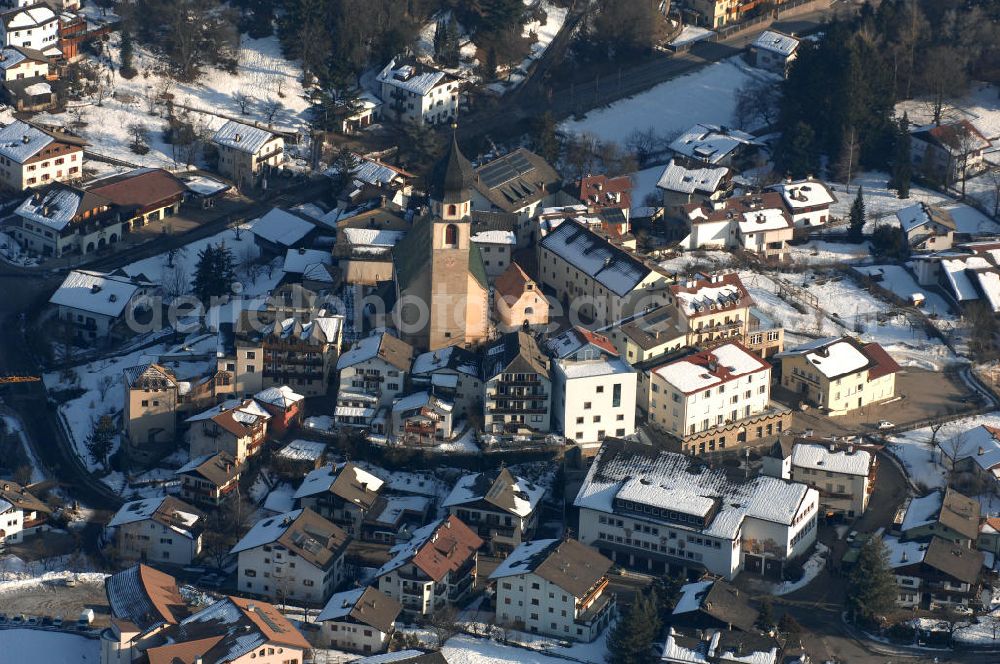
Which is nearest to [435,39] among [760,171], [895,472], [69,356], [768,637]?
[760,171]

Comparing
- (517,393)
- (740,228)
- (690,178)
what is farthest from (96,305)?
(740,228)

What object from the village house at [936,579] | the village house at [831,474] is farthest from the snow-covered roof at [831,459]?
the village house at [936,579]

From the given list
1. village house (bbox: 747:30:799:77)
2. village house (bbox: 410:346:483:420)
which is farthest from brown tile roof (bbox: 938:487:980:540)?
village house (bbox: 747:30:799:77)

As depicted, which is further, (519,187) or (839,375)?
(519,187)

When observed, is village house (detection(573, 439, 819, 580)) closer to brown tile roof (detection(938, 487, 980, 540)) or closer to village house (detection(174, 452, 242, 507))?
brown tile roof (detection(938, 487, 980, 540))

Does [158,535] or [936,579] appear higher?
[936,579]

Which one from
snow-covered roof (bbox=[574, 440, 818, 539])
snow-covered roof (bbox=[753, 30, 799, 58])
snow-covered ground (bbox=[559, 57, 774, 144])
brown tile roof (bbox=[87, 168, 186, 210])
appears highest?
snow-covered roof (bbox=[753, 30, 799, 58])

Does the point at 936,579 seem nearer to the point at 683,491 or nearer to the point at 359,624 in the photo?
the point at 683,491
